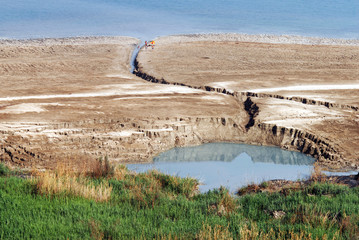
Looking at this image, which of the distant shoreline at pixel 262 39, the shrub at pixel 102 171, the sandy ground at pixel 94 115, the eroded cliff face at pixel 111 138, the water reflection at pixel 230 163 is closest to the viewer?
the shrub at pixel 102 171

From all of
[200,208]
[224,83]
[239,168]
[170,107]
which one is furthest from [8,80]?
[200,208]

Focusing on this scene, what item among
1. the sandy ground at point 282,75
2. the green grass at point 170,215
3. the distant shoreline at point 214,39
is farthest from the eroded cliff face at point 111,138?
the distant shoreline at point 214,39

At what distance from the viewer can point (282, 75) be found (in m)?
25.0

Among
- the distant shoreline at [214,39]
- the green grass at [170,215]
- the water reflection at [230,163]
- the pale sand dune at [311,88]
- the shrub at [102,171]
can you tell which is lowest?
the water reflection at [230,163]

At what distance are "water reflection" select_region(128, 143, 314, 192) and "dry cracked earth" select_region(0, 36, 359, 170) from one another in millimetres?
413

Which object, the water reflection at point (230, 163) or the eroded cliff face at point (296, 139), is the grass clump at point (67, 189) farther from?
the eroded cliff face at point (296, 139)

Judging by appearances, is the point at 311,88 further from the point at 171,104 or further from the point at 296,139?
the point at 171,104

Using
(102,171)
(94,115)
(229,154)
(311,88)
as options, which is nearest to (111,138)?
(94,115)

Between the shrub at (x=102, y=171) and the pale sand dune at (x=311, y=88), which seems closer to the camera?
the shrub at (x=102, y=171)

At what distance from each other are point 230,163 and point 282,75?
11.2m

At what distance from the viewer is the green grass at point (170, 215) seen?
622 centimetres

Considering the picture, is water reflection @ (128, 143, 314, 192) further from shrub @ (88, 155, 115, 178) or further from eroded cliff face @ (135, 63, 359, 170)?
shrub @ (88, 155, 115, 178)

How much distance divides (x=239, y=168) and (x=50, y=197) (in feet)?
27.6

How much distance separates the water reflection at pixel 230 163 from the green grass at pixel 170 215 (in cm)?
438
